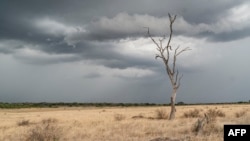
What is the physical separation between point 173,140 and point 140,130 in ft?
23.6

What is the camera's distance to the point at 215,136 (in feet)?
72.4

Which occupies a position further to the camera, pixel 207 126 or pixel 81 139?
pixel 207 126

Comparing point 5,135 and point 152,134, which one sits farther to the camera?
point 5,135

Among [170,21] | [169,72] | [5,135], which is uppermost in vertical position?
[170,21]

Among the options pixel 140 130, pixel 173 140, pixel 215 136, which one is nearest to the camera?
pixel 173 140

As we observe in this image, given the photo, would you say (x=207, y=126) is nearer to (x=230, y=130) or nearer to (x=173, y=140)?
(x=173, y=140)

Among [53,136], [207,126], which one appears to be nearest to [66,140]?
[53,136]

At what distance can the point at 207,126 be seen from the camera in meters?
26.7

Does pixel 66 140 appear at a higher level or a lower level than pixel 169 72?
lower

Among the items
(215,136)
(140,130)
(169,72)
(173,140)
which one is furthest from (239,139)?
(169,72)

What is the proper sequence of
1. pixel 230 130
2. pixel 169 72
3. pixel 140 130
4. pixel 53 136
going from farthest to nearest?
pixel 169 72 → pixel 140 130 → pixel 53 136 → pixel 230 130

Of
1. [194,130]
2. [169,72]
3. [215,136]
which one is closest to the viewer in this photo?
[215,136]

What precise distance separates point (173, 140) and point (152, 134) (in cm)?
547

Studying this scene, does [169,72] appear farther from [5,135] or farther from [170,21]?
[5,135]
